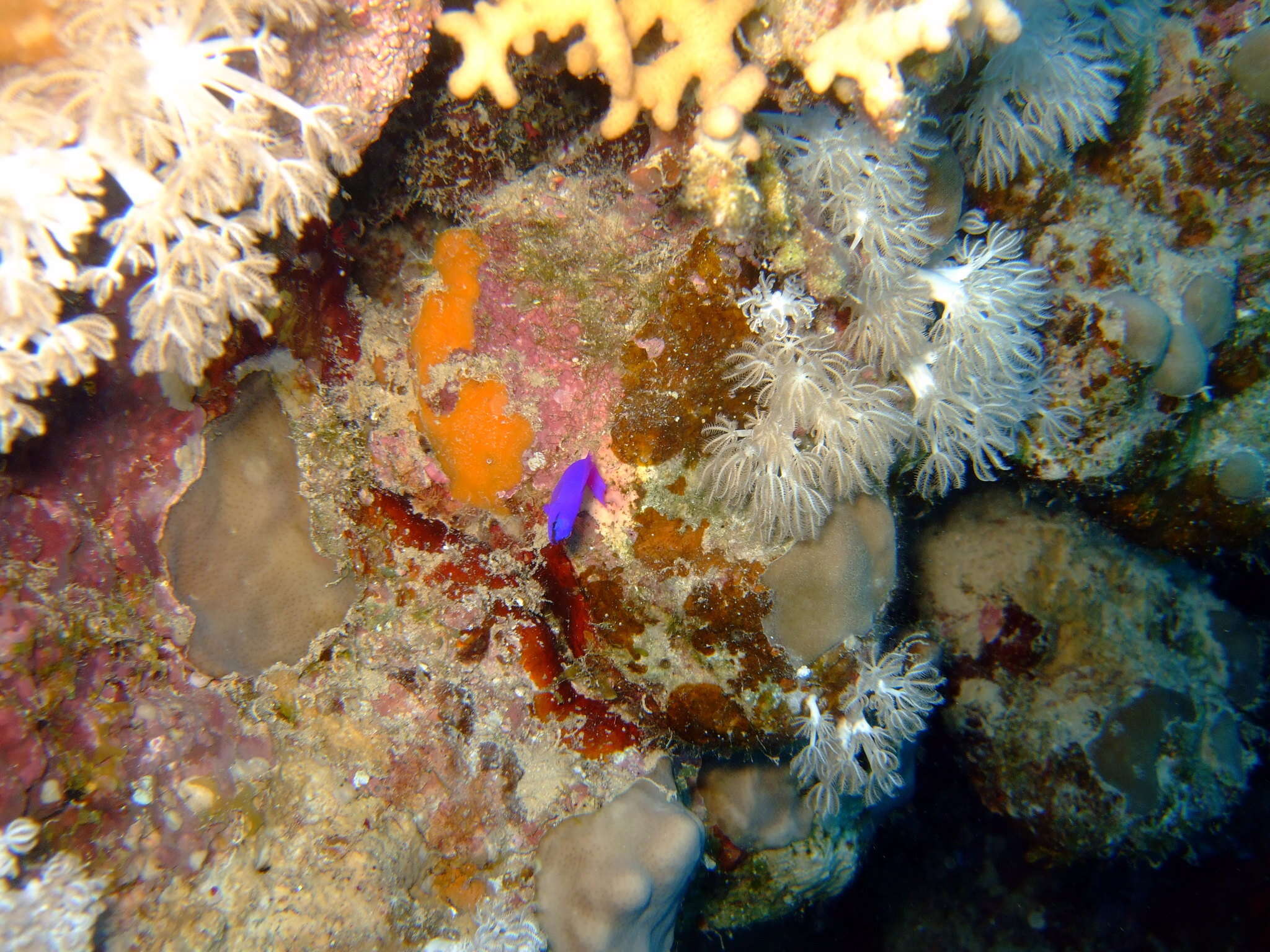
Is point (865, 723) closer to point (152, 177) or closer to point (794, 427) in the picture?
point (794, 427)

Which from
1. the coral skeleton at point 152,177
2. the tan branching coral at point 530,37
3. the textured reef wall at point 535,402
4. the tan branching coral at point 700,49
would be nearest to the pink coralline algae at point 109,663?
the textured reef wall at point 535,402

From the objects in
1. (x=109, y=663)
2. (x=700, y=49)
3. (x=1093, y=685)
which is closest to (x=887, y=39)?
(x=700, y=49)

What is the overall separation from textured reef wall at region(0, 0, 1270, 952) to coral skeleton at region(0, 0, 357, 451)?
1 cm

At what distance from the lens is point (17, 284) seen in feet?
6.03

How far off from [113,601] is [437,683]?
1441 mm

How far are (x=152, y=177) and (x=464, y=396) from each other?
141cm

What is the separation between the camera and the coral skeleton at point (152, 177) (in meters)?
1.84

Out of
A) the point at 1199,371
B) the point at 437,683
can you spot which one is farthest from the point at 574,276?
the point at 1199,371

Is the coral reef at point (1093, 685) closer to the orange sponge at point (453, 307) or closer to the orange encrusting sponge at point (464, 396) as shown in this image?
the orange encrusting sponge at point (464, 396)

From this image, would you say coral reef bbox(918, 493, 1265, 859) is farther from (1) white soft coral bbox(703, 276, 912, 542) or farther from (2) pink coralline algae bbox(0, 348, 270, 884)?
(2) pink coralline algae bbox(0, 348, 270, 884)

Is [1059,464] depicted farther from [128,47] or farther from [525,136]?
[128,47]

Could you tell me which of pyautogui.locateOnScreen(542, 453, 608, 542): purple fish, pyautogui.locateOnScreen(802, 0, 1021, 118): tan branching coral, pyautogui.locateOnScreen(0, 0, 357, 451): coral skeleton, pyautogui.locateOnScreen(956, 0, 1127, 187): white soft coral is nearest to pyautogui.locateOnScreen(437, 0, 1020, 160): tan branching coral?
pyautogui.locateOnScreen(802, 0, 1021, 118): tan branching coral

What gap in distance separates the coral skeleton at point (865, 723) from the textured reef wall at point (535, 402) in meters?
0.02

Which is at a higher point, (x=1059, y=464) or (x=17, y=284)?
(x=1059, y=464)
